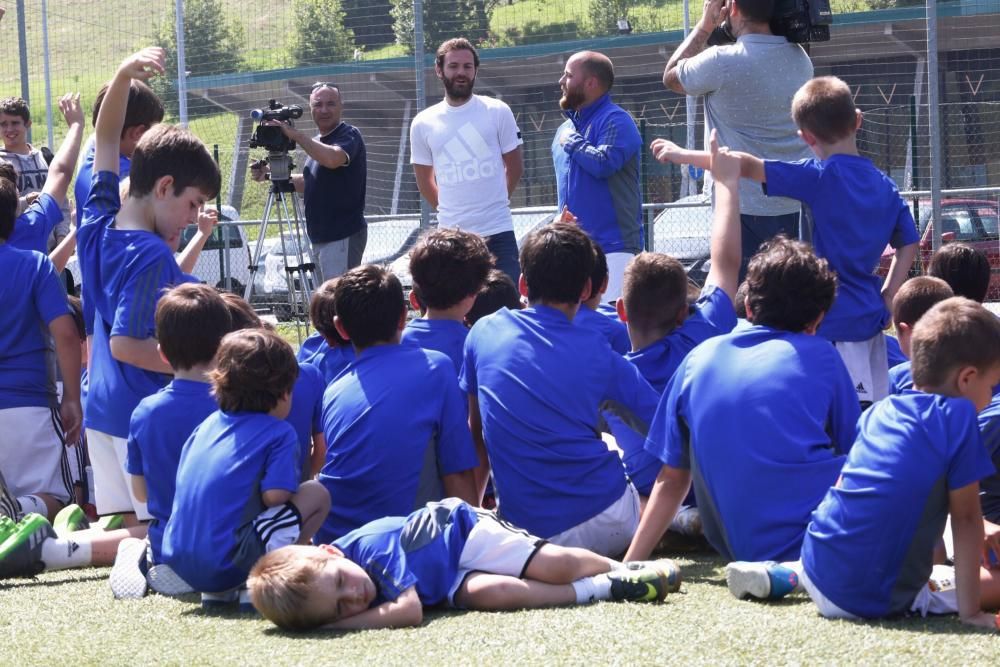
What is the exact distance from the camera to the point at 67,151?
19.1 ft

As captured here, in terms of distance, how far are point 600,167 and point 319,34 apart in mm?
11229

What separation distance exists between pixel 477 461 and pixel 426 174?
12.9 ft

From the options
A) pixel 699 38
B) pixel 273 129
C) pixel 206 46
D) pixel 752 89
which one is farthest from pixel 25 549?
pixel 206 46

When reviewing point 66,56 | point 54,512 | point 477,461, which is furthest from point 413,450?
point 66,56

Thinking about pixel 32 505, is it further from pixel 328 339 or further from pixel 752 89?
pixel 752 89

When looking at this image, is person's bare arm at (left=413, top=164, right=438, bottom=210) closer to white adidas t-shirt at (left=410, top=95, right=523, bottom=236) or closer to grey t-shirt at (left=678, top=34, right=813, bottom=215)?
white adidas t-shirt at (left=410, top=95, right=523, bottom=236)

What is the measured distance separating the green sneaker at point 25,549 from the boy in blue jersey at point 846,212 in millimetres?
2836

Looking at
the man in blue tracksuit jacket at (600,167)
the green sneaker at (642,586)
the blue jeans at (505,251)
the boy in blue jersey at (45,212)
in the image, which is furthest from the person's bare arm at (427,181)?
the green sneaker at (642,586)

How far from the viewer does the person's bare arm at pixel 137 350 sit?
15.0 feet

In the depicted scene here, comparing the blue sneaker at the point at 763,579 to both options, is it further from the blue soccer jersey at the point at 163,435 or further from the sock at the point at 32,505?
the sock at the point at 32,505

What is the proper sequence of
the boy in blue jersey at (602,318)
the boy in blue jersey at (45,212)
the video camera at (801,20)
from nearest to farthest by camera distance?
the boy in blue jersey at (602,318) → the video camera at (801,20) → the boy in blue jersey at (45,212)

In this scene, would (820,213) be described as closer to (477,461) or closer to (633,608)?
(477,461)

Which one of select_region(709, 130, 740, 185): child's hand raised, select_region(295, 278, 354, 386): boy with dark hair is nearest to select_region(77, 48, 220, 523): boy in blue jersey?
select_region(295, 278, 354, 386): boy with dark hair

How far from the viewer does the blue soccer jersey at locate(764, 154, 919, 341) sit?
488cm
